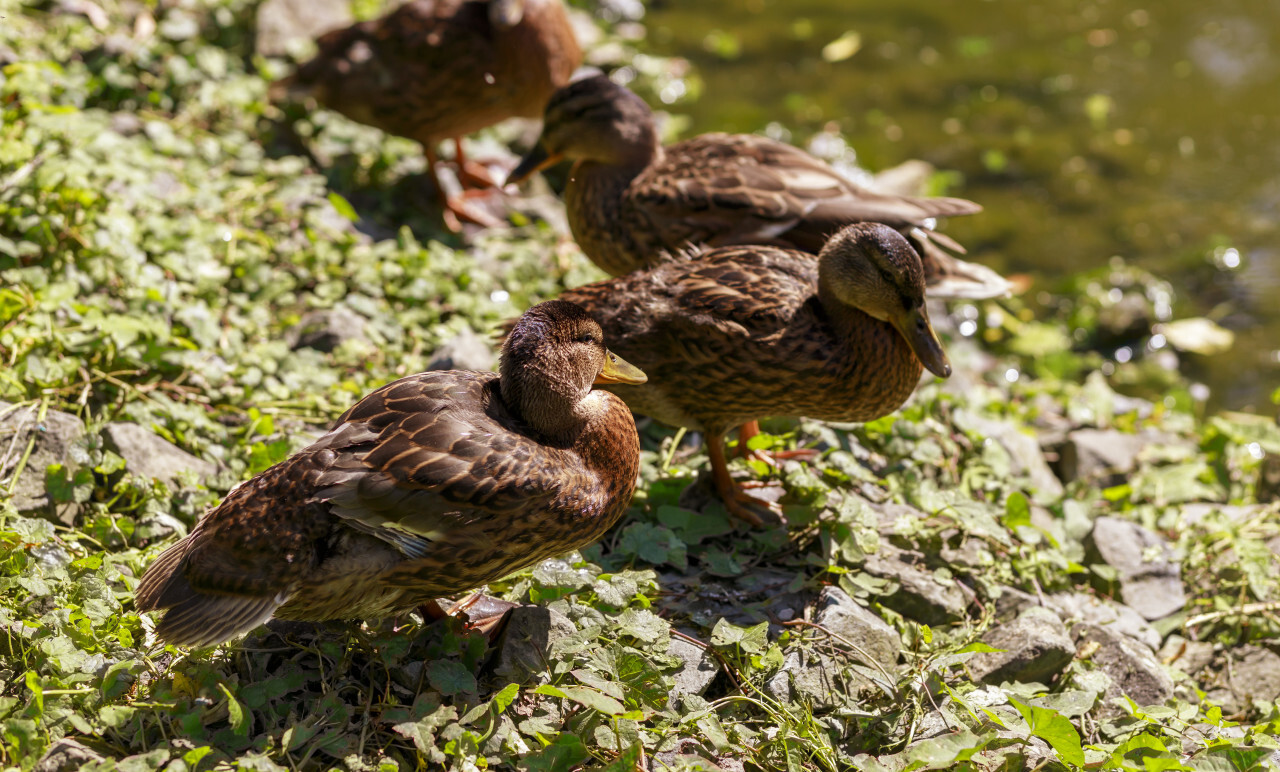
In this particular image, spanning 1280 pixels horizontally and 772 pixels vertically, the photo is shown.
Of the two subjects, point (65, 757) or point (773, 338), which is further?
point (773, 338)

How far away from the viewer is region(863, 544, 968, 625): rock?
12.8ft

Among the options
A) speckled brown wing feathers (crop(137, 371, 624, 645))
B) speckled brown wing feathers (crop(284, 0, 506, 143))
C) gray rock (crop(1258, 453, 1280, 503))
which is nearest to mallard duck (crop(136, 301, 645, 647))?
speckled brown wing feathers (crop(137, 371, 624, 645))

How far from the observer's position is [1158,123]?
27.2ft

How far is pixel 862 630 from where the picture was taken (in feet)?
11.8

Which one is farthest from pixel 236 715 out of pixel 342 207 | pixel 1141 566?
pixel 1141 566

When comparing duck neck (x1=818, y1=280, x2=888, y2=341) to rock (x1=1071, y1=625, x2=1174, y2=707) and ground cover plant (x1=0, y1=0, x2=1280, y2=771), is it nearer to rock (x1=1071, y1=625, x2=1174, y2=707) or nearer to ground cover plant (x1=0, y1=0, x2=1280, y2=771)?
ground cover plant (x1=0, y1=0, x2=1280, y2=771)

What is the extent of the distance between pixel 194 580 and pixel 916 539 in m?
2.54

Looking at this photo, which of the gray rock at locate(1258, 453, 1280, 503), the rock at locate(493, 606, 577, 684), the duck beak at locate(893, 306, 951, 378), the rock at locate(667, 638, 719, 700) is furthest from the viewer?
the gray rock at locate(1258, 453, 1280, 503)

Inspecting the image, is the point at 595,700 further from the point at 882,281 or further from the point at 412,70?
the point at 412,70

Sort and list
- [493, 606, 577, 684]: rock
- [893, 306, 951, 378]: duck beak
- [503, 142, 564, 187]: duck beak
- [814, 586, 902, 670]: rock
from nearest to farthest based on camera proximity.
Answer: [493, 606, 577, 684]: rock → [814, 586, 902, 670]: rock → [893, 306, 951, 378]: duck beak → [503, 142, 564, 187]: duck beak

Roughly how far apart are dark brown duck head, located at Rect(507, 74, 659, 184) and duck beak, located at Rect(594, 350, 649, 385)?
1856 mm

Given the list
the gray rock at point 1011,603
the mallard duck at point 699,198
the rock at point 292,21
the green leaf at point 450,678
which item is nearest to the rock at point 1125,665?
the gray rock at point 1011,603

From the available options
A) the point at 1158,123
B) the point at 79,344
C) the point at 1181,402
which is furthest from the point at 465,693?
the point at 1158,123

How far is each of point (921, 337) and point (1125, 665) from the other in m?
1.36
